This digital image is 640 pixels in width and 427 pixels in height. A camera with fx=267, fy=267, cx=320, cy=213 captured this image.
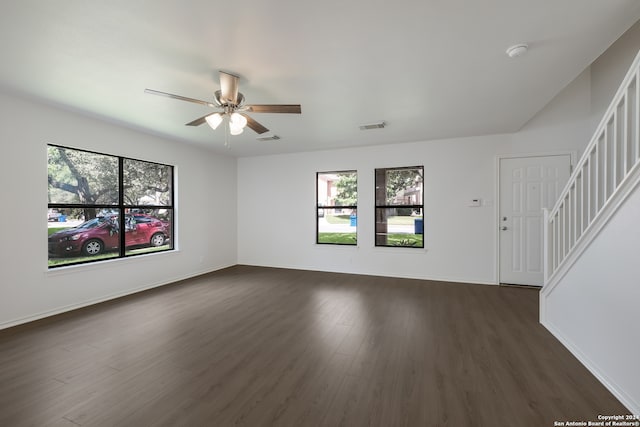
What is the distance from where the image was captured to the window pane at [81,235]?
3.44m

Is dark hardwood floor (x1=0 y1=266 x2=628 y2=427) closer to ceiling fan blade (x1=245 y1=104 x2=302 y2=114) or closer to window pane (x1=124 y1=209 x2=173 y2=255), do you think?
window pane (x1=124 y1=209 x2=173 y2=255)

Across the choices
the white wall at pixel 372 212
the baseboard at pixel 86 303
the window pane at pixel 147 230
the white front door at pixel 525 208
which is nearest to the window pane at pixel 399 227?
the white wall at pixel 372 212

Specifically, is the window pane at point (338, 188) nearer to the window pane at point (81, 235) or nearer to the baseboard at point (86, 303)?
the baseboard at point (86, 303)

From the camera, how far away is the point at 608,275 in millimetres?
1965

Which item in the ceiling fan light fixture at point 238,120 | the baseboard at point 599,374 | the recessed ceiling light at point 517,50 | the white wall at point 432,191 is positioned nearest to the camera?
the baseboard at point 599,374

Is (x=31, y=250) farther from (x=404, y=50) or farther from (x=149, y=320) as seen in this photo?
(x=404, y=50)

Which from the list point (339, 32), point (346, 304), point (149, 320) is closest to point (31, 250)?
point (149, 320)

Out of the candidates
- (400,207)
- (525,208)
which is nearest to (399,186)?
(400,207)

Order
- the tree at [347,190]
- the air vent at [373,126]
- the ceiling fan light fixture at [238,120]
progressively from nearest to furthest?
the ceiling fan light fixture at [238,120] < the air vent at [373,126] < the tree at [347,190]

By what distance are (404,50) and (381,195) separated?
335cm

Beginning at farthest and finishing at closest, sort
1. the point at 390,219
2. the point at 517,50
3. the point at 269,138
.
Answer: the point at 390,219, the point at 269,138, the point at 517,50

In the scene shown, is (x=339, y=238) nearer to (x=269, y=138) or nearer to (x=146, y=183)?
(x=269, y=138)

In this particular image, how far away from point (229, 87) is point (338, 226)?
370cm

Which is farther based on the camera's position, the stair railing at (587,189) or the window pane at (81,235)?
the window pane at (81,235)
